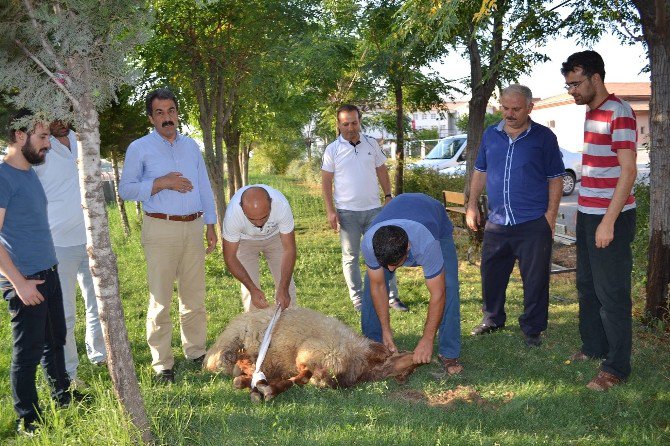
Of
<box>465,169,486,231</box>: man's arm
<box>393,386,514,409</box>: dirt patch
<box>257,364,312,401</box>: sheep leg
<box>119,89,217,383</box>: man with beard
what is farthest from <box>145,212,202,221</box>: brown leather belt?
<box>465,169,486,231</box>: man's arm

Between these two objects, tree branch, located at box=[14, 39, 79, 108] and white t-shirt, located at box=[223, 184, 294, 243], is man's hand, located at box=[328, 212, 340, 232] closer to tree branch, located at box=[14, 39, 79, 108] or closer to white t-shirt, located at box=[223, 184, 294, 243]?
white t-shirt, located at box=[223, 184, 294, 243]

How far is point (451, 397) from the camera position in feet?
14.9

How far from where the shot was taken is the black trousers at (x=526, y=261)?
5.50m

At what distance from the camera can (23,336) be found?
13.3 feet

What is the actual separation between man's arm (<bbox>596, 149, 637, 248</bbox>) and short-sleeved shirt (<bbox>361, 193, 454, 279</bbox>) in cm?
121

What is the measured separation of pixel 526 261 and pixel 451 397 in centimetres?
166

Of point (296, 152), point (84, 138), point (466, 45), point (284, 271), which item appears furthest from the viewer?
point (296, 152)

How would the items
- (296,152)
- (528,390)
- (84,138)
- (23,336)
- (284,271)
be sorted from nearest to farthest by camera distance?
1. (84,138)
2. (23,336)
3. (528,390)
4. (284,271)
5. (296,152)

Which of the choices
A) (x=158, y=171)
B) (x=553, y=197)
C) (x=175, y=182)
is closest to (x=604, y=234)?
(x=553, y=197)

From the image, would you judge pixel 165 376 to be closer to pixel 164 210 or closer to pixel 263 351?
pixel 263 351

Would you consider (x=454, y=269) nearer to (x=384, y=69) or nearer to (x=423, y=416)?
(x=423, y=416)

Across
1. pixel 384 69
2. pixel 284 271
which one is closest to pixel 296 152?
pixel 384 69

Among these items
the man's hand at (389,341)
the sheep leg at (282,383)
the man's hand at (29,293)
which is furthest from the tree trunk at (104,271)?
the man's hand at (389,341)

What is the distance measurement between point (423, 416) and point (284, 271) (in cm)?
191
